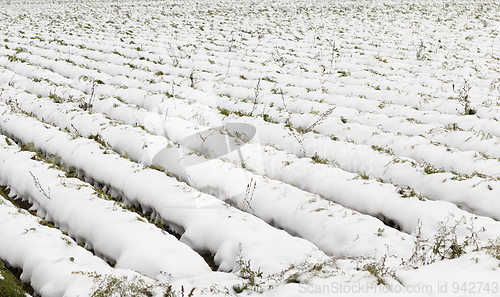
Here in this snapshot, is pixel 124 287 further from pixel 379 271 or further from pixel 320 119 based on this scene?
pixel 320 119

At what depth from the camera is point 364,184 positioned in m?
4.82

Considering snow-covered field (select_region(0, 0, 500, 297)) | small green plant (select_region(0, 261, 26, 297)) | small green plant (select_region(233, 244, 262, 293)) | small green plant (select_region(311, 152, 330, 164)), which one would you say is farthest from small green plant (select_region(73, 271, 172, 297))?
small green plant (select_region(311, 152, 330, 164))

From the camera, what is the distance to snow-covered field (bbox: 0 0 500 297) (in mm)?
3375

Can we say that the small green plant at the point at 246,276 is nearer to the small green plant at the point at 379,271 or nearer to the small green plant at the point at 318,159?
the small green plant at the point at 379,271

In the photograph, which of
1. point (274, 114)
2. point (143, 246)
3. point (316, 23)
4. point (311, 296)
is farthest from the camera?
point (316, 23)

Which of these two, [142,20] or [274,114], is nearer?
[274,114]

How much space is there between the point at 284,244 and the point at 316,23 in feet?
54.1

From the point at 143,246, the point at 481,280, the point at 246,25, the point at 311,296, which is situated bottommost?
the point at 143,246

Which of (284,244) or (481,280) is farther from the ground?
(481,280)

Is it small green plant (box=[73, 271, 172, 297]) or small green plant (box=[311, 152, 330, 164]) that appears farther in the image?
small green plant (box=[311, 152, 330, 164])

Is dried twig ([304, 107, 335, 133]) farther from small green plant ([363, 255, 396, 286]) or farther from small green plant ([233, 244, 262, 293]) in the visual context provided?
small green plant ([363, 255, 396, 286])

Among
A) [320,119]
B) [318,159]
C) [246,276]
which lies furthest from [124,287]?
[320,119]

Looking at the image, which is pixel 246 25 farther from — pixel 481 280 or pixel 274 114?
pixel 481 280

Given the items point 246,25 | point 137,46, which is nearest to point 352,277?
point 137,46
